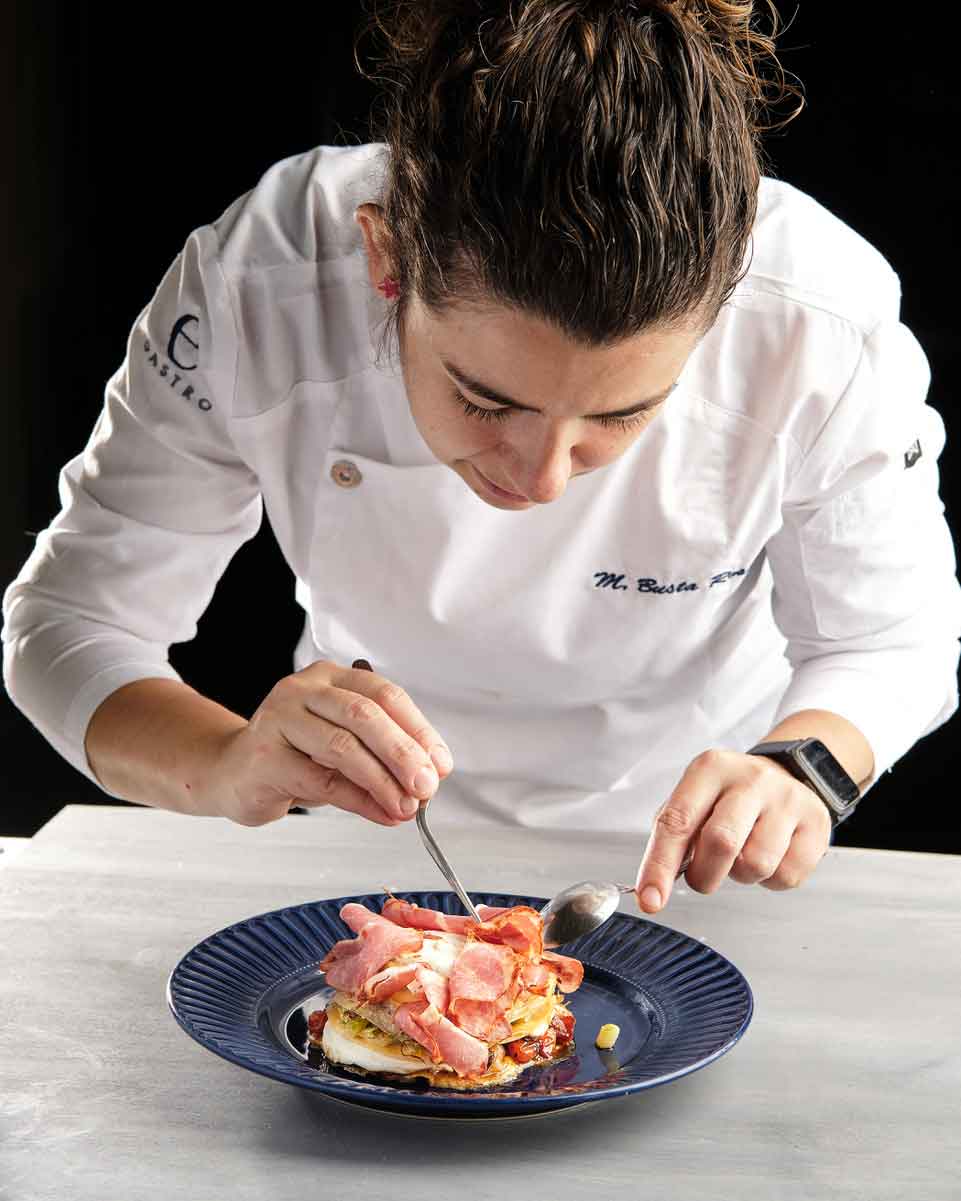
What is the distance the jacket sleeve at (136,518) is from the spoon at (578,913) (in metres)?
0.59

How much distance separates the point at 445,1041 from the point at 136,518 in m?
0.87

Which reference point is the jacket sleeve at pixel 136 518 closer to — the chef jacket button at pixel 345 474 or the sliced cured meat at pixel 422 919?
the chef jacket button at pixel 345 474

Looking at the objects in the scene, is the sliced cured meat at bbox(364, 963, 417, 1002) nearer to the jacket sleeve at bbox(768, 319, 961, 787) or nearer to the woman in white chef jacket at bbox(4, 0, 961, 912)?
the woman in white chef jacket at bbox(4, 0, 961, 912)

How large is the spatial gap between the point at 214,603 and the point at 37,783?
2.07 feet

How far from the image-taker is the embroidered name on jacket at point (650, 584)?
6.24 feet

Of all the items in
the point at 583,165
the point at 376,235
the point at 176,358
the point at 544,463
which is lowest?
the point at 176,358

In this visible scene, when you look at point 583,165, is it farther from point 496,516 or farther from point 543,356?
point 496,516

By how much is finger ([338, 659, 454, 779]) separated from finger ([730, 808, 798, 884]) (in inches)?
11.5

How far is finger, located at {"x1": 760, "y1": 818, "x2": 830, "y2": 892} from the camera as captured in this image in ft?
5.00

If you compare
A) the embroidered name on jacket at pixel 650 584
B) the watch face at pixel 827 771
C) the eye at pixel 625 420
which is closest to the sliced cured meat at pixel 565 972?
the watch face at pixel 827 771

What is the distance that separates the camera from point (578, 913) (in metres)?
1.43

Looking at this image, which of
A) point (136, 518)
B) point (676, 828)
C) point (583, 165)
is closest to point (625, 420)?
point (583, 165)

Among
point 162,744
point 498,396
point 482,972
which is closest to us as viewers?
point 482,972

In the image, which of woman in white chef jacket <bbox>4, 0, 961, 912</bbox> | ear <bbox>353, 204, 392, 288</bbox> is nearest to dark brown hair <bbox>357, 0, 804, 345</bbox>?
woman in white chef jacket <bbox>4, 0, 961, 912</bbox>
